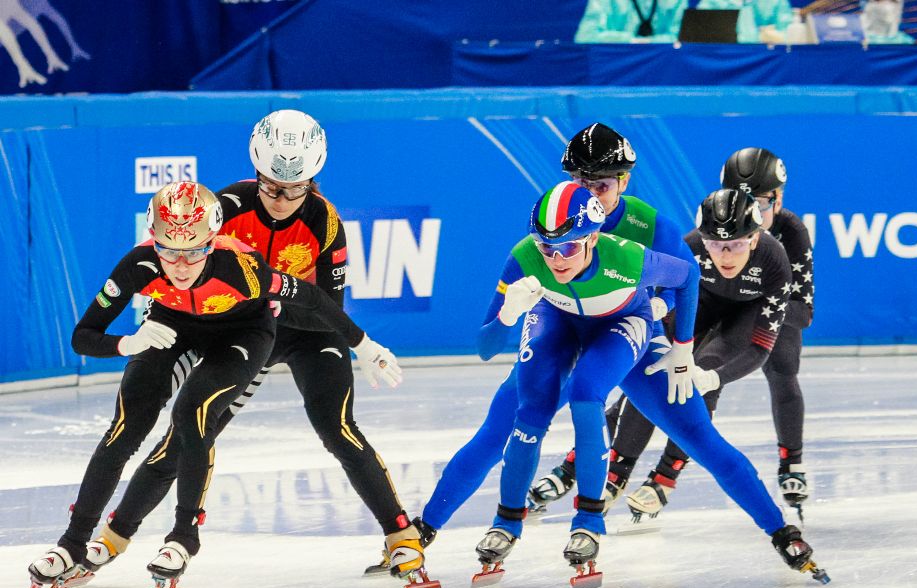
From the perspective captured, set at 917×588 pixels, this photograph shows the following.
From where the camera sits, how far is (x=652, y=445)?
7.29 m

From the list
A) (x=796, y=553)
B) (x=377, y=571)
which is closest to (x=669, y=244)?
(x=796, y=553)

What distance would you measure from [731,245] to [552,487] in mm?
1292

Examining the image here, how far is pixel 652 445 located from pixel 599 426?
8.75 feet

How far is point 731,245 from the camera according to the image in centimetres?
567

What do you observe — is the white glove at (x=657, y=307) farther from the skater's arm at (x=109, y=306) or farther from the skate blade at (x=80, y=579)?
the skate blade at (x=80, y=579)

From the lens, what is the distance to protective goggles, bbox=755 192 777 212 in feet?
20.0

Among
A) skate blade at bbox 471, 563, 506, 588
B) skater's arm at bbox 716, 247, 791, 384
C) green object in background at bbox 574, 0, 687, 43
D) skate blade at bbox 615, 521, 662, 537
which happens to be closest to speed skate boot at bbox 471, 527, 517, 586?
skate blade at bbox 471, 563, 506, 588

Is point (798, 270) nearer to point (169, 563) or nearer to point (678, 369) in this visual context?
point (678, 369)

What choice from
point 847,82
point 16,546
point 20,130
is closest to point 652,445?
point 16,546

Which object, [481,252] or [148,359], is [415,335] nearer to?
[481,252]

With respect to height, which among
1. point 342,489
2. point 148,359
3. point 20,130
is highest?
point 148,359

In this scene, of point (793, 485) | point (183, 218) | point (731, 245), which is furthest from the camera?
point (793, 485)

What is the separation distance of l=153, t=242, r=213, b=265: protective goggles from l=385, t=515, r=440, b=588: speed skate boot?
120cm

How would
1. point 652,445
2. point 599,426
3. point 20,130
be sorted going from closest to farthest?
point 599,426 < point 652,445 < point 20,130
